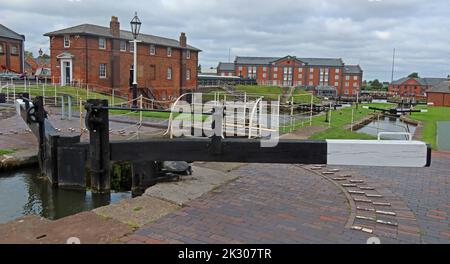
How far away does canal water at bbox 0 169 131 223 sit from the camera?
251 inches

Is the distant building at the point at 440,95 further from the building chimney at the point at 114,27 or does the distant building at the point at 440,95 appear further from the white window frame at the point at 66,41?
the white window frame at the point at 66,41

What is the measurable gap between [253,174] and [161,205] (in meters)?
2.41

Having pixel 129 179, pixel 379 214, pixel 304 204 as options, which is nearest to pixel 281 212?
pixel 304 204

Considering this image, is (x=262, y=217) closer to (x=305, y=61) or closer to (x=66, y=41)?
(x=66, y=41)

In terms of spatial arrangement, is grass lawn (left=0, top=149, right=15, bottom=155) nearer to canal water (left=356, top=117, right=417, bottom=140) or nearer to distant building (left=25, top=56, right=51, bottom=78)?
canal water (left=356, top=117, right=417, bottom=140)

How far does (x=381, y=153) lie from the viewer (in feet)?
17.8

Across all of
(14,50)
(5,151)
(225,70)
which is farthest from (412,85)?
(5,151)

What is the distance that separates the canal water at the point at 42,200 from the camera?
20.9ft

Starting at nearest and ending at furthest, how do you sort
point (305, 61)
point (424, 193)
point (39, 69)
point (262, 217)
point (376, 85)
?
1. point (262, 217)
2. point (424, 193)
3. point (39, 69)
4. point (305, 61)
5. point (376, 85)

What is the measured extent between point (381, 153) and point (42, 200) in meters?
5.69

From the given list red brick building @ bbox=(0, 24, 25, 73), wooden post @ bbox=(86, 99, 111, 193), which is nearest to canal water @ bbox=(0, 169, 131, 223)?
wooden post @ bbox=(86, 99, 111, 193)

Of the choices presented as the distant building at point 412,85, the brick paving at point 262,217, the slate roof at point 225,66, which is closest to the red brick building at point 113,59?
the brick paving at point 262,217

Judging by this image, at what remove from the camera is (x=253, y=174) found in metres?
7.29
